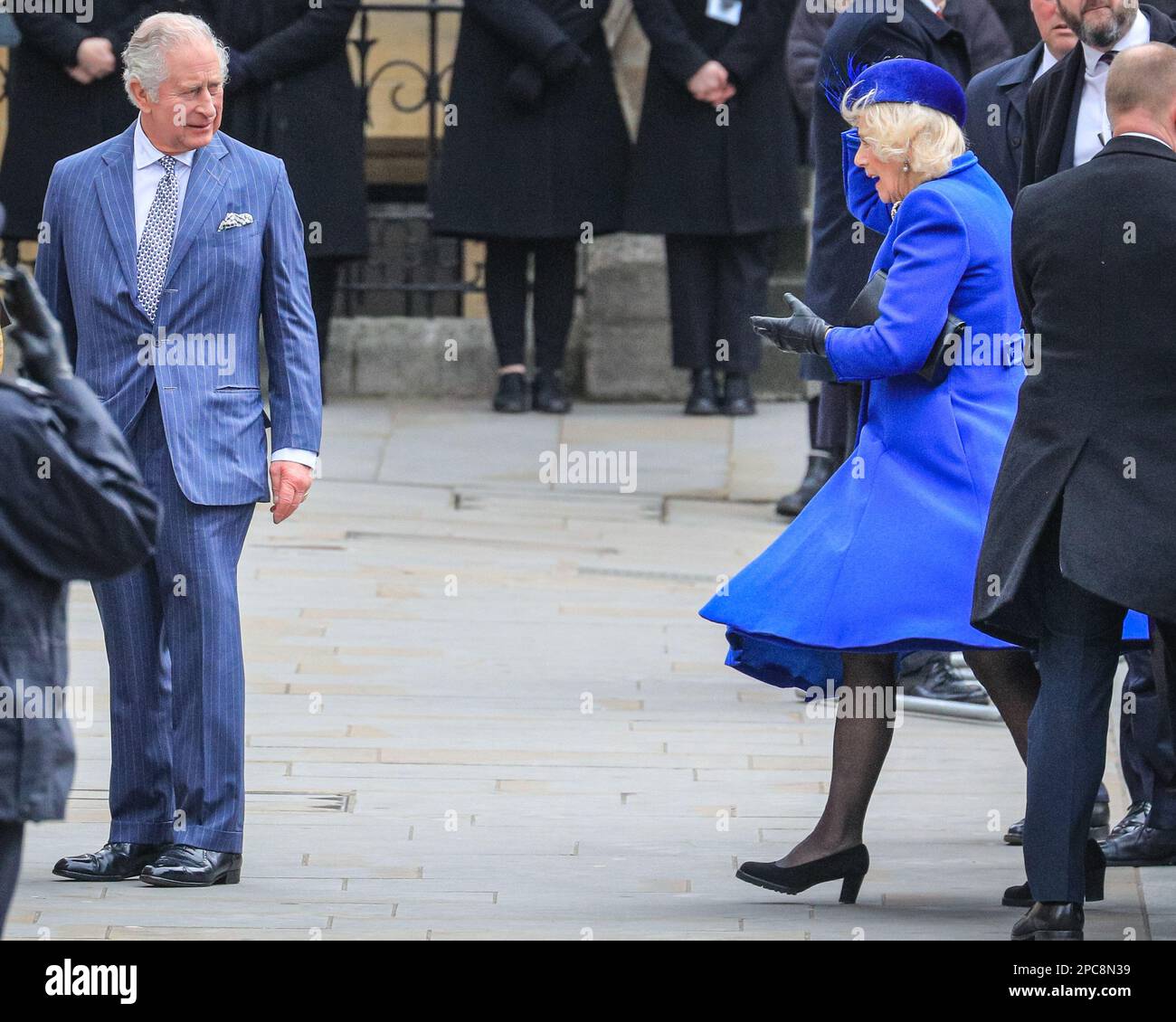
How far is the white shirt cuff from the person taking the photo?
5.32 metres

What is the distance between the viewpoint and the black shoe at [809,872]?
16.8ft

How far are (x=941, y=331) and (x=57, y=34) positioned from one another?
263 inches

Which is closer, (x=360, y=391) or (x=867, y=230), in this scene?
(x=867, y=230)

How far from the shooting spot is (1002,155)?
6.83 m

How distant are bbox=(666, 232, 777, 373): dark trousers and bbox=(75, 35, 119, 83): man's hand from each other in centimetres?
251

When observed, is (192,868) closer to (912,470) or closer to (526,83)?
(912,470)

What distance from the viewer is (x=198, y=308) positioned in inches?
206

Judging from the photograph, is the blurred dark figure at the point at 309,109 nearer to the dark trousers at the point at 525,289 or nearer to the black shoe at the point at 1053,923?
the dark trousers at the point at 525,289

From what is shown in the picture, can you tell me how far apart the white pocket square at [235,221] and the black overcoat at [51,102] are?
18.6 ft

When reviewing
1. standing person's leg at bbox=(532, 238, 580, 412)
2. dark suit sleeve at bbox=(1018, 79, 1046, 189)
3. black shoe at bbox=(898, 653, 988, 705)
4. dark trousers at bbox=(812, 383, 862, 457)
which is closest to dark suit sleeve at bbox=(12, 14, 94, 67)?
standing person's leg at bbox=(532, 238, 580, 412)

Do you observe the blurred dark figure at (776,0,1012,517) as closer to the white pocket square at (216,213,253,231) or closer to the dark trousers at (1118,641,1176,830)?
the dark trousers at (1118,641,1176,830)
